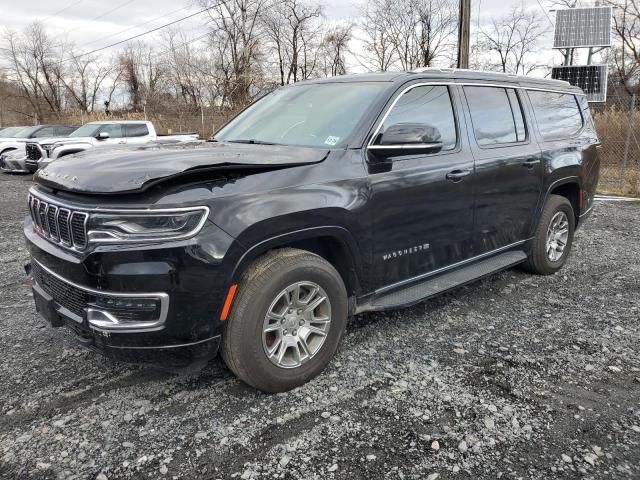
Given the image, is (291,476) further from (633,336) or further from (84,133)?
(84,133)

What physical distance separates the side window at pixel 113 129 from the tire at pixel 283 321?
13.9 metres

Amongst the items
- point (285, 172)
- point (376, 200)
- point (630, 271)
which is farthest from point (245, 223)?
point (630, 271)

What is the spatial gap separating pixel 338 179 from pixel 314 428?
1.44 m

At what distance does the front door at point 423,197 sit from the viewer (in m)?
3.33

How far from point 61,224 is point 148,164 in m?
0.58

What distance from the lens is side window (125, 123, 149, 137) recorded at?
15320 mm

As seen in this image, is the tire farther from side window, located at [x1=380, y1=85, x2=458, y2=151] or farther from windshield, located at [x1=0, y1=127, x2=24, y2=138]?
windshield, located at [x1=0, y1=127, x2=24, y2=138]

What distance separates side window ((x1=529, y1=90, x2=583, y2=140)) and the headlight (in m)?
3.71

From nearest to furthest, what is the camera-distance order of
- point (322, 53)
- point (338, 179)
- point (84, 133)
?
point (338, 179)
point (84, 133)
point (322, 53)

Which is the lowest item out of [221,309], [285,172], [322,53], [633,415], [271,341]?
[633,415]

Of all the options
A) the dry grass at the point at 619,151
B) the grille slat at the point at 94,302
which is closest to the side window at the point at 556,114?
the grille slat at the point at 94,302

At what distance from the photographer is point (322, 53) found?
40.1 m

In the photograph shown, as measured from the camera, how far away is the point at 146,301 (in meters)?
2.48

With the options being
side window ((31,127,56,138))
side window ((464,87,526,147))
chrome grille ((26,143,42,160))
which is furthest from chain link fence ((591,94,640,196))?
side window ((31,127,56,138))
